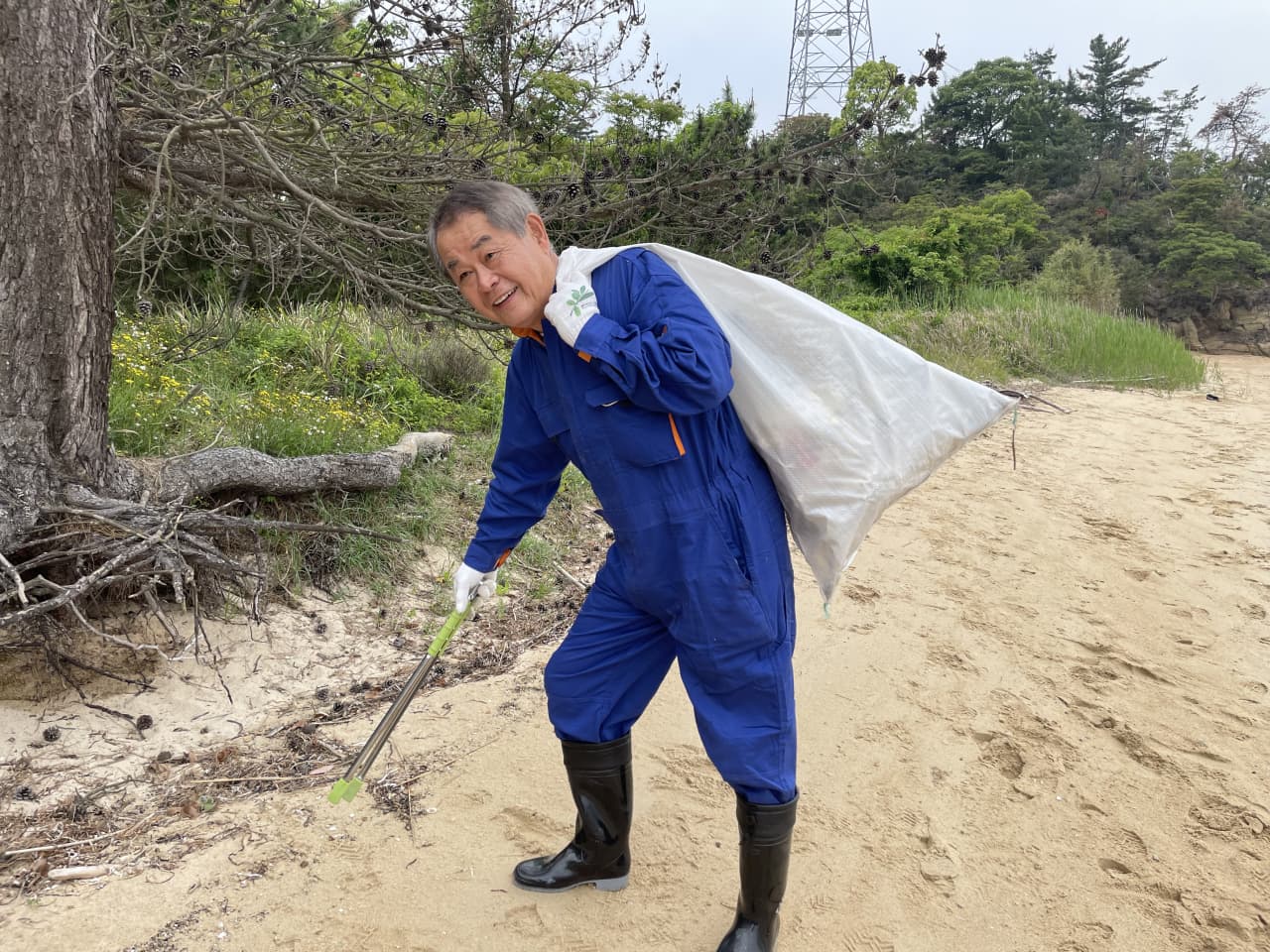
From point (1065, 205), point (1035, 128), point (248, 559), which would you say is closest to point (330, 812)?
point (248, 559)

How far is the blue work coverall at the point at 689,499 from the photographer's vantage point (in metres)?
1.81

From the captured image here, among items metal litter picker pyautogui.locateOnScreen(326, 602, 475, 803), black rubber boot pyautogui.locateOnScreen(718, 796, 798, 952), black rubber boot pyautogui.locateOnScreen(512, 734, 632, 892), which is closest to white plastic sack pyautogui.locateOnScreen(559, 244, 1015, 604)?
black rubber boot pyautogui.locateOnScreen(718, 796, 798, 952)

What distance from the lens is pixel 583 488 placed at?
6055 millimetres

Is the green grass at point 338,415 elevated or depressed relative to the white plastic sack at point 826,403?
depressed

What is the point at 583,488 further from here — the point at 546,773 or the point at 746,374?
the point at 746,374

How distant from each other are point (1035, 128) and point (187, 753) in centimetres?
3341

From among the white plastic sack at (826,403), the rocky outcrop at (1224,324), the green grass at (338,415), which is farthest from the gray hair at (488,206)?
the rocky outcrop at (1224,324)

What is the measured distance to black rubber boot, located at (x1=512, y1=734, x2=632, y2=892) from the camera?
2303 mm

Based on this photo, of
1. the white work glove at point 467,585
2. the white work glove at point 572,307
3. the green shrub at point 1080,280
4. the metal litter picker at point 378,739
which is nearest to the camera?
the white work glove at point 572,307

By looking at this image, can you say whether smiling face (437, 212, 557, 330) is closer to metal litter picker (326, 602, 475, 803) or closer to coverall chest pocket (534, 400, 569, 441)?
coverall chest pocket (534, 400, 569, 441)

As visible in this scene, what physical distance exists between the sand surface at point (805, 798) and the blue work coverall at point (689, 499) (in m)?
0.73

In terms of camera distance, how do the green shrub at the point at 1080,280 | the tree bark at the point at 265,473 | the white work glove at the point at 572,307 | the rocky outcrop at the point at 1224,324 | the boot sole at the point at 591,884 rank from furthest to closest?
the rocky outcrop at the point at 1224,324 < the green shrub at the point at 1080,280 < the tree bark at the point at 265,473 < the boot sole at the point at 591,884 < the white work glove at the point at 572,307

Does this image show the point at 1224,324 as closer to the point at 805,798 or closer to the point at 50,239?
the point at 805,798

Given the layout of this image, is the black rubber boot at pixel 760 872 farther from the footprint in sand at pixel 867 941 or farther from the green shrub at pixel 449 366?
the green shrub at pixel 449 366
